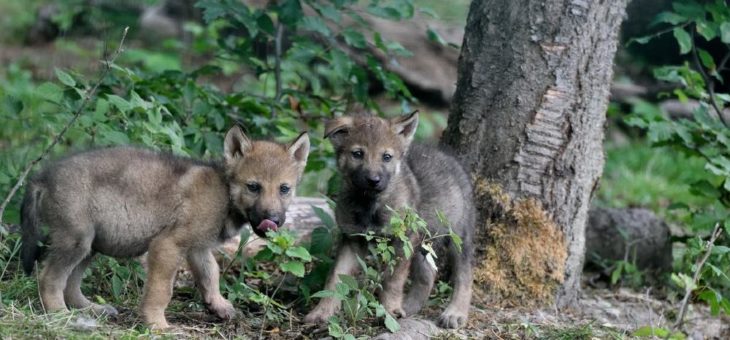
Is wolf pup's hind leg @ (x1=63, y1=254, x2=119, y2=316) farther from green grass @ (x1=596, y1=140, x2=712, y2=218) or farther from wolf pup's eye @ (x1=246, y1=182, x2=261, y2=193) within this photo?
green grass @ (x1=596, y1=140, x2=712, y2=218)

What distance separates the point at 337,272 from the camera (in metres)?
5.85

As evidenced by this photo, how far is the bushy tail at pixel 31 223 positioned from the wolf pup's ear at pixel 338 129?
180 cm

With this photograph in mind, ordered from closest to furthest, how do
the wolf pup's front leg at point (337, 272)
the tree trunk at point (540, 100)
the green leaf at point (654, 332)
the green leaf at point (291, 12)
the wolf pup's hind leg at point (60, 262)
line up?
the green leaf at point (654, 332) < the wolf pup's hind leg at point (60, 262) < the wolf pup's front leg at point (337, 272) < the tree trunk at point (540, 100) < the green leaf at point (291, 12)

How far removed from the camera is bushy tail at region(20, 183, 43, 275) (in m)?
Result: 5.08

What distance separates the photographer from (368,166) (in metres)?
5.95

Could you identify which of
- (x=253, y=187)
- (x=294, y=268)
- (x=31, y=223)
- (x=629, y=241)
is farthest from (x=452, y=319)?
(x=629, y=241)

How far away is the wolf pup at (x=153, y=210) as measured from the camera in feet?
16.7

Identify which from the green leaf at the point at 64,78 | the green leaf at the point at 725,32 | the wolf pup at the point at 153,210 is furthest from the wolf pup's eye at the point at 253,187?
the green leaf at the point at 725,32

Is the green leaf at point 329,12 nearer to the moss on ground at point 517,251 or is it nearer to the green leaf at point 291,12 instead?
the green leaf at point 291,12

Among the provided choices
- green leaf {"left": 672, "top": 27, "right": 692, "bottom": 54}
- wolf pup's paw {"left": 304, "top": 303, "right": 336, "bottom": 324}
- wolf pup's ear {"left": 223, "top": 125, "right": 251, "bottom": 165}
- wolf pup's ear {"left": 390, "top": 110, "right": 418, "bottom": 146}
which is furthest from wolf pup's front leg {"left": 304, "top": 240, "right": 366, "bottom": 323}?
green leaf {"left": 672, "top": 27, "right": 692, "bottom": 54}

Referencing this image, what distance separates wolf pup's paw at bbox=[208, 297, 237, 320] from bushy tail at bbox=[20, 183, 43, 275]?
1011mm

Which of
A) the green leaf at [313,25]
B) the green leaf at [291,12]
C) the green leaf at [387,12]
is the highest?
the green leaf at [387,12]

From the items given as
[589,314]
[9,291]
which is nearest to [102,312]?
[9,291]

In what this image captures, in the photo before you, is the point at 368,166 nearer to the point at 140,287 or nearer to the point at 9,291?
the point at 140,287
